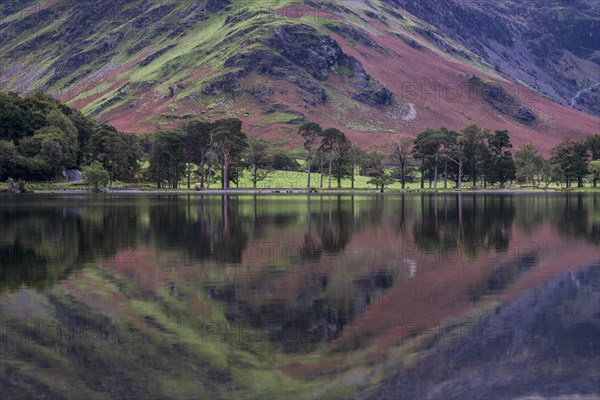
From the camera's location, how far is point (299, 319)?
2338cm

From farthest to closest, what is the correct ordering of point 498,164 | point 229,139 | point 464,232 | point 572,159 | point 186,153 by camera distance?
point 498,164, point 572,159, point 186,153, point 229,139, point 464,232

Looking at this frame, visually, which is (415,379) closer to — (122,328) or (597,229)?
(122,328)

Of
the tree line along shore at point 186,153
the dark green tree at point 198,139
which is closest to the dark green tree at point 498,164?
the tree line along shore at point 186,153

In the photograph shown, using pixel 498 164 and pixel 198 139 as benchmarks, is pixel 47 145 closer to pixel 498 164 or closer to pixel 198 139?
pixel 198 139

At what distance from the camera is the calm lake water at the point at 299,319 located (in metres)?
17.4

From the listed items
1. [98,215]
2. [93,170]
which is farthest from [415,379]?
[93,170]

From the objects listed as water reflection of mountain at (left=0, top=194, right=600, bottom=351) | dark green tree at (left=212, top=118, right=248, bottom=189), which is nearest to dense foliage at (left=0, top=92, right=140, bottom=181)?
dark green tree at (left=212, top=118, right=248, bottom=189)

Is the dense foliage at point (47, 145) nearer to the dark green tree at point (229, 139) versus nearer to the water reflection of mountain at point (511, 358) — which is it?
the dark green tree at point (229, 139)

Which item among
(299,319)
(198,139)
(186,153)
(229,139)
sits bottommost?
(299,319)

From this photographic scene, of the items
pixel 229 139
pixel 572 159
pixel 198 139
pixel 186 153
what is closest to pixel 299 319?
pixel 229 139

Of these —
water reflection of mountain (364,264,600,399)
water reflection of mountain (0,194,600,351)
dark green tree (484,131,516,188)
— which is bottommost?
water reflection of mountain (364,264,600,399)

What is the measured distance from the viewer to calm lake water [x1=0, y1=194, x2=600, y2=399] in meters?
17.4

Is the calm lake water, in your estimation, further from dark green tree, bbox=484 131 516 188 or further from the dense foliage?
dark green tree, bbox=484 131 516 188

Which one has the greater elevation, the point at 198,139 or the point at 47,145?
the point at 198,139
